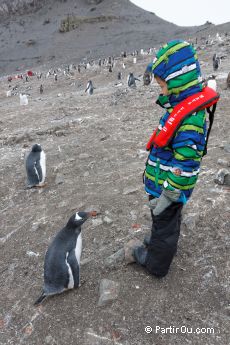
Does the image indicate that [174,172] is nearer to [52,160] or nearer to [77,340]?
[77,340]

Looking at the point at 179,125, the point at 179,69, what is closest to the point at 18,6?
the point at 179,69

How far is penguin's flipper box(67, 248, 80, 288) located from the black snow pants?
65 cm

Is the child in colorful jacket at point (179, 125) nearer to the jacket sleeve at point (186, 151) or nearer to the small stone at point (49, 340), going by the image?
the jacket sleeve at point (186, 151)

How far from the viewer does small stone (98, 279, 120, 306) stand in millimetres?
3186

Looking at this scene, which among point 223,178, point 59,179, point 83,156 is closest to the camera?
point 223,178

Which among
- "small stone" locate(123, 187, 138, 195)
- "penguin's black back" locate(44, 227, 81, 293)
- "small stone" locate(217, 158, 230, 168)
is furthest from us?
"small stone" locate(217, 158, 230, 168)

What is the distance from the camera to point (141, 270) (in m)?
3.46

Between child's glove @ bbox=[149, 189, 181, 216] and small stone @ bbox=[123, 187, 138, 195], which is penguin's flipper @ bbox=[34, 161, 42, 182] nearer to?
small stone @ bbox=[123, 187, 138, 195]

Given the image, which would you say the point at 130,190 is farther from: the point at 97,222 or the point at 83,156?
the point at 83,156

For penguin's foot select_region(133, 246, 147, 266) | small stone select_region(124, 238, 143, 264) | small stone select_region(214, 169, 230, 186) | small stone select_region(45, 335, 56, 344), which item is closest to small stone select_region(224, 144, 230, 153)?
small stone select_region(214, 169, 230, 186)

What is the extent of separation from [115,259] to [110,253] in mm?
189

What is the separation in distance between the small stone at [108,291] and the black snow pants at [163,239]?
0.36 m

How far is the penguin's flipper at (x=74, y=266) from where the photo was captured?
3.33 meters

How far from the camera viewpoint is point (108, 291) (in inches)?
128
